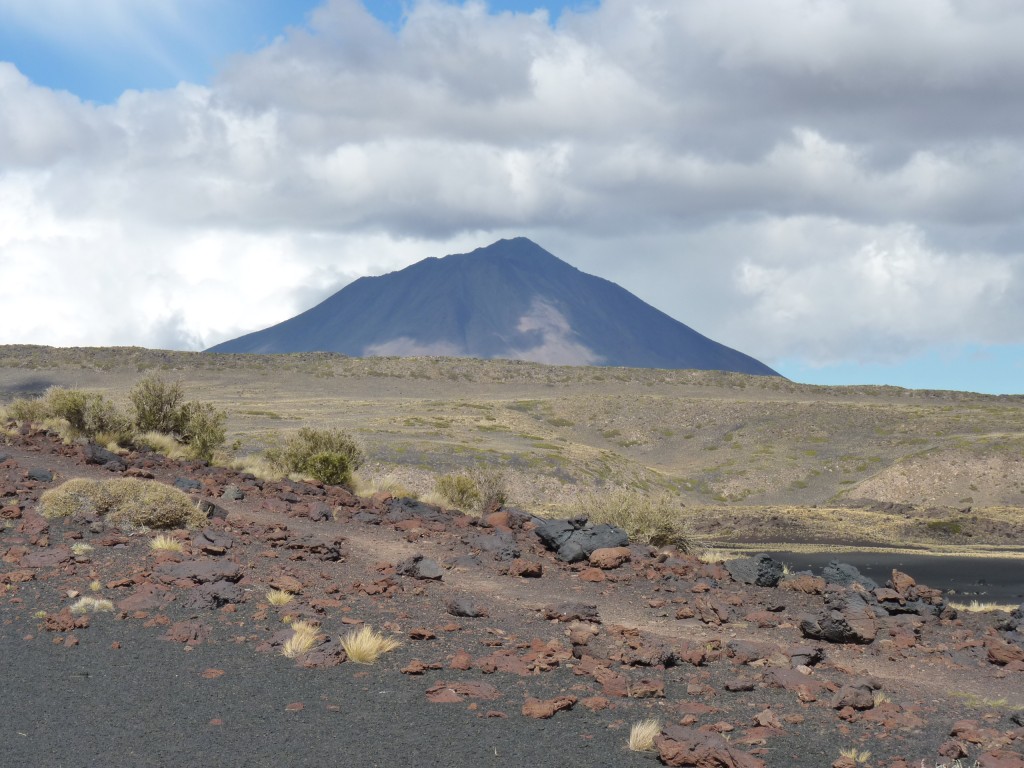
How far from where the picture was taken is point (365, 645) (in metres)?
10.4

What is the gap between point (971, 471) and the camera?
184 ft

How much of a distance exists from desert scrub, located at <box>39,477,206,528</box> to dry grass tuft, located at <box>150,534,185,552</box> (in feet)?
3.31

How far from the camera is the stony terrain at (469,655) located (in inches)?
328

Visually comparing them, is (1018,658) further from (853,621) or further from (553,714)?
(553,714)

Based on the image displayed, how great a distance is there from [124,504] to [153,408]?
1433cm

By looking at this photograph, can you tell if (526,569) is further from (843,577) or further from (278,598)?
(843,577)

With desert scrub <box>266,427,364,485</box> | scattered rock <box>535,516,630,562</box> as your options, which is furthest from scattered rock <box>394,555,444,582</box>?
desert scrub <box>266,427,364,485</box>

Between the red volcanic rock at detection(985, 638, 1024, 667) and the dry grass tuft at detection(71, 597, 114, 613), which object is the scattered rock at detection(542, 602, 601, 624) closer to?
the red volcanic rock at detection(985, 638, 1024, 667)

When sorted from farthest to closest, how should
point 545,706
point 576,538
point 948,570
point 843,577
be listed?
point 948,570, point 576,538, point 843,577, point 545,706

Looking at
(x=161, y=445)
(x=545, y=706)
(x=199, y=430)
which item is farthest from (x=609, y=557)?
(x=199, y=430)

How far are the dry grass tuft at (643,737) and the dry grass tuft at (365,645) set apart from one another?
10.7 ft

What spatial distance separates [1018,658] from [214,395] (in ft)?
281

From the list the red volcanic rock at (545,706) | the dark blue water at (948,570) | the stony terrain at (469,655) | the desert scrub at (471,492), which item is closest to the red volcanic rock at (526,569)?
the stony terrain at (469,655)

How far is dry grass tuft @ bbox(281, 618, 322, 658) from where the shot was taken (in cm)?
1048
